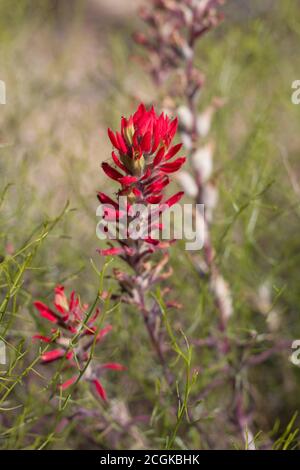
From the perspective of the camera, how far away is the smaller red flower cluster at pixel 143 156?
2.92ft

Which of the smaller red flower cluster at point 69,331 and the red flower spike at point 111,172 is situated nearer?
the red flower spike at point 111,172

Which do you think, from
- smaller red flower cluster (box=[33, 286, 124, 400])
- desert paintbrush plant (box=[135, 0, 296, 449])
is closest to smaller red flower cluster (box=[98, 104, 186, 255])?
smaller red flower cluster (box=[33, 286, 124, 400])

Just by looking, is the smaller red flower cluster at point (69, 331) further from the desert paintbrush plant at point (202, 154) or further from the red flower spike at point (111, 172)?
the desert paintbrush plant at point (202, 154)

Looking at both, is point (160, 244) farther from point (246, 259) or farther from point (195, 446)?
point (195, 446)

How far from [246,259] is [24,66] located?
1678 millimetres

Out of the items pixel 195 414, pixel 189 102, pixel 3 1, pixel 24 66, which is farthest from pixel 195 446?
pixel 3 1

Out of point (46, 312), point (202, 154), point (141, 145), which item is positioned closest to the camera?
point (141, 145)

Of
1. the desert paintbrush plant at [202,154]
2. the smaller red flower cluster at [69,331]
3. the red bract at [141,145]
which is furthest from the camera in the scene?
the desert paintbrush plant at [202,154]

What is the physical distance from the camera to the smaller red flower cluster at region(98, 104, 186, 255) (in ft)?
2.92

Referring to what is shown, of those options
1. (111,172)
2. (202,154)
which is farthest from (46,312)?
(202,154)

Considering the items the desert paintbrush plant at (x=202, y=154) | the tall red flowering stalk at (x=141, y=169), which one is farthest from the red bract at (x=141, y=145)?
the desert paintbrush plant at (x=202, y=154)

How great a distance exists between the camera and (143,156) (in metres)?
0.95

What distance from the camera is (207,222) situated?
1553 millimetres

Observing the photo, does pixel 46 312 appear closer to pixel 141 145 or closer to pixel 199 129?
pixel 141 145
